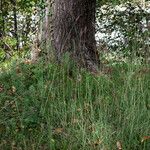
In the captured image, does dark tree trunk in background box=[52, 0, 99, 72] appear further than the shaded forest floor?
Yes

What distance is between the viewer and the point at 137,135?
3490 millimetres

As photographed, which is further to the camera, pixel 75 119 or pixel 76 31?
pixel 76 31

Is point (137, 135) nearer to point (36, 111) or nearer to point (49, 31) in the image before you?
point (36, 111)

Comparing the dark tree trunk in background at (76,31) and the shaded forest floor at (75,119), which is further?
the dark tree trunk in background at (76,31)

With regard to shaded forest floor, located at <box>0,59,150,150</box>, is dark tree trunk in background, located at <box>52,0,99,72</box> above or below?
above

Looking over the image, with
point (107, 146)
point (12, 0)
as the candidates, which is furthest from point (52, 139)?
point (12, 0)

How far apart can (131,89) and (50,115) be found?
79 centimetres

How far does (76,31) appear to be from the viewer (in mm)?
5668

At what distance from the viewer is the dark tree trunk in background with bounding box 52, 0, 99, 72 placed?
5.64 metres

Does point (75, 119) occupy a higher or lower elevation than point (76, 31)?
lower

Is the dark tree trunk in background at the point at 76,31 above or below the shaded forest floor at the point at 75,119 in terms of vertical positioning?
above

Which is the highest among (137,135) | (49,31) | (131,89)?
(49,31)

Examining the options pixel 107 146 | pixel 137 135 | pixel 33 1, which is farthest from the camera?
pixel 33 1

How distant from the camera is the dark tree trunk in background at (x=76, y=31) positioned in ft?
18.5
